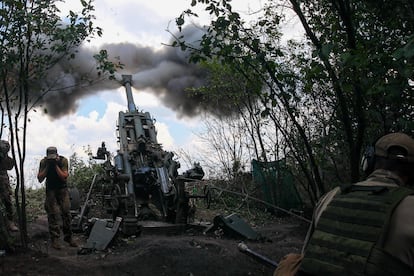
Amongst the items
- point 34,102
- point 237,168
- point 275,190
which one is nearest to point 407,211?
point 34,102

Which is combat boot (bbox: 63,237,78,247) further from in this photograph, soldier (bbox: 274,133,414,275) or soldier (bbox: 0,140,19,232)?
soldier (bbox: 274,133,414,275)

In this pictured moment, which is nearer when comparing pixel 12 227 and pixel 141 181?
pixel 12 227

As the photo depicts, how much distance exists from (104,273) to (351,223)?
4941mm

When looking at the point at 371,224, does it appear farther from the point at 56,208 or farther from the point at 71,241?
the point at 71,241

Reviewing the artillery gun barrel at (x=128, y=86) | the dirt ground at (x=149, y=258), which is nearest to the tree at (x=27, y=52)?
the dirt ground at (x=149, y=258)

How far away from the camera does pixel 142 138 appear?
35.8ft

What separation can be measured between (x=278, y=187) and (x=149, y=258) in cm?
721

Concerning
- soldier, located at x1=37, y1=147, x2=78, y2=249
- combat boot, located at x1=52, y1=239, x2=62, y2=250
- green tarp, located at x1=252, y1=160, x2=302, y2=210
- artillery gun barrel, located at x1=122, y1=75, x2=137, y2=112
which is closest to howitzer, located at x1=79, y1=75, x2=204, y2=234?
artillery gun barrel, located at x1=122, y1=75, x2=137, y2=112

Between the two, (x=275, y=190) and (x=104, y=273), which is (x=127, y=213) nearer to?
(x=104, y=273)

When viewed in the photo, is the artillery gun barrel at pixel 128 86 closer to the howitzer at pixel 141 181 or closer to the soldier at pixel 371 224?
the howitzer at pixel 141 181

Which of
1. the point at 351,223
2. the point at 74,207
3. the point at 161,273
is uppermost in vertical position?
the point at 74,207

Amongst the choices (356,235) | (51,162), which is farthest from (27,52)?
(356,235)

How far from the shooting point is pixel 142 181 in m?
10.4

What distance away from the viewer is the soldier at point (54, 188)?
27.8 ft
